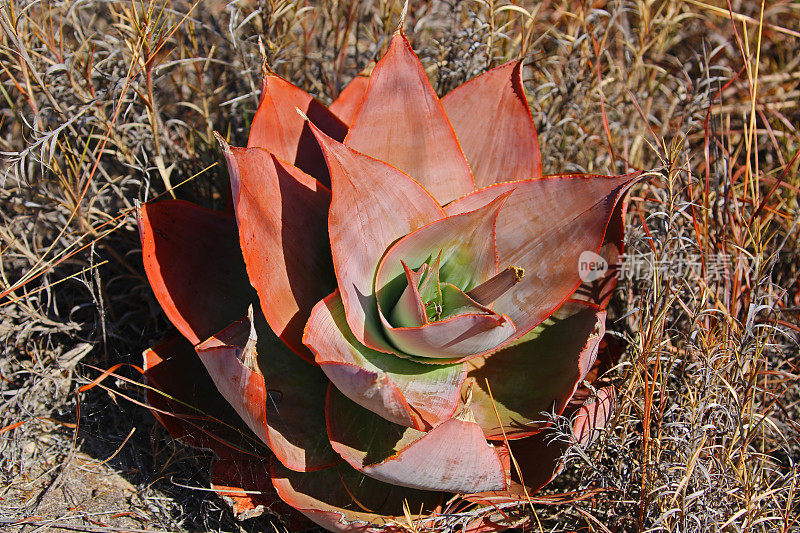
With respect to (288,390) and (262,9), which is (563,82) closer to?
(262,9)

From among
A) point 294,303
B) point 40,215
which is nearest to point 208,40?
point 40,215

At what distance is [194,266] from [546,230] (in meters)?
0.85

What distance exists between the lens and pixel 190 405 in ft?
5.41

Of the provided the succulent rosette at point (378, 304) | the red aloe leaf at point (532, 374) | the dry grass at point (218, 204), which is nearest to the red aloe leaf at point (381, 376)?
the succulent rosette at point (378, 304)

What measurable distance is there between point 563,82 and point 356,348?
125 centimetres

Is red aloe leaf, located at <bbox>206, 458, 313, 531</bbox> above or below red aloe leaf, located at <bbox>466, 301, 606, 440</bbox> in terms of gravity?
below

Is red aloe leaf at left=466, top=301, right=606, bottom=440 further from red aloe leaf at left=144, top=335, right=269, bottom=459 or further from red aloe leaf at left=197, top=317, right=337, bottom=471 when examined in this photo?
red aloe leaf at left=144, top=335, right=269, bottom=459

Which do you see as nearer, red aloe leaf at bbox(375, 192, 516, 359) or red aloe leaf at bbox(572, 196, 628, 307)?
red aloe leaf at bbox(375, 192, 516, 359)

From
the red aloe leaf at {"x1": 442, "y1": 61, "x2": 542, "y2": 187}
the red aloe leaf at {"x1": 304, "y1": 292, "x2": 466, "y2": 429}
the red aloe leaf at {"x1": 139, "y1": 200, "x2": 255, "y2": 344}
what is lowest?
the red aloe leaf at {"x1": 304, "y1": 292, "x2": 466, "y2": 429}

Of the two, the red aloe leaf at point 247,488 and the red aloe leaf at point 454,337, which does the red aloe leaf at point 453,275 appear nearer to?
the red aloe leaf at point 454,337

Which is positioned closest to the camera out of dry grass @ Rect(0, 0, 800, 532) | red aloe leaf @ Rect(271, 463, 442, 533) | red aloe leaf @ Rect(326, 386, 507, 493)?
red aloe leaf @ Rect(326, 386, 507, 493)

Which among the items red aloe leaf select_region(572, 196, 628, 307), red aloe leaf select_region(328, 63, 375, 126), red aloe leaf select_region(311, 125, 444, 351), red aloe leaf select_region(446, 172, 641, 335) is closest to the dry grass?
red aloe leaf select_region(572, 196, 628, 307)

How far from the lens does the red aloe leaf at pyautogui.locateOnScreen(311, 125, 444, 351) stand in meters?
1.50

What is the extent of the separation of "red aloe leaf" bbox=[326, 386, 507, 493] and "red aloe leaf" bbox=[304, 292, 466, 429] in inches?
3.1
